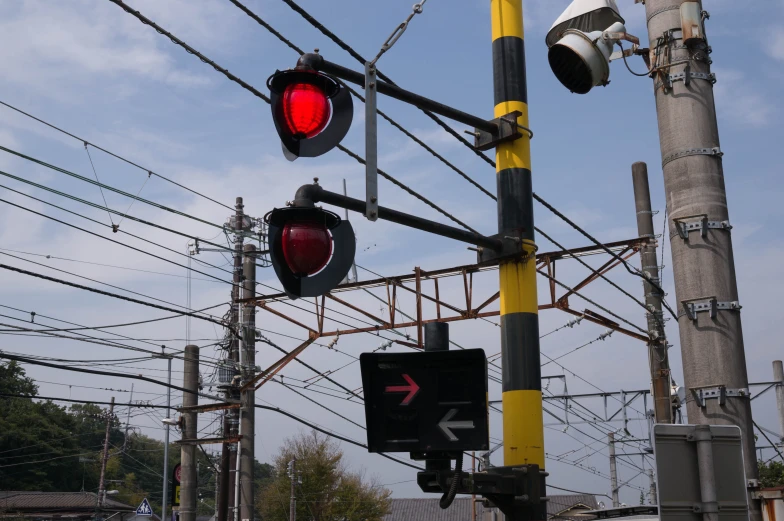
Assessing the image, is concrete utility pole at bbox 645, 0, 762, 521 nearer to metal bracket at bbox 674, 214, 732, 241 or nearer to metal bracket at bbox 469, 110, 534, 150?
metal bracket at bbox 674, 214, 732, 241

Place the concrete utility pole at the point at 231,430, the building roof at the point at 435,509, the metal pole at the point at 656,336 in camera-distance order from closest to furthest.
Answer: the metal pole at the point at 656,336
the concrete utility pole at the point at 231,430
the building roof at the point at 435,509

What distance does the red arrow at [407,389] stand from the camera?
16.9 feet

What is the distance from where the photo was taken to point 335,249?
5.02 m

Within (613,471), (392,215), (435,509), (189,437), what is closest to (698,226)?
(392,215)

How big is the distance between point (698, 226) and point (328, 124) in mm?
2520

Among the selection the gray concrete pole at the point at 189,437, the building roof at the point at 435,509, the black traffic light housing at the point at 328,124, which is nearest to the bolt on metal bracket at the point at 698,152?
the black traffic light housing at the point at 328,124

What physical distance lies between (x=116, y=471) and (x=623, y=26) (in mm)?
86554

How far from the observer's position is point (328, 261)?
4949mm

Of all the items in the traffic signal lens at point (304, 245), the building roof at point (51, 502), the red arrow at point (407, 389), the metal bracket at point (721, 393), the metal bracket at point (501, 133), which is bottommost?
the building roof at point (51, 502)

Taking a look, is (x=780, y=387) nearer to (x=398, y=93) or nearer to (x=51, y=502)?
(x=398, y=93)

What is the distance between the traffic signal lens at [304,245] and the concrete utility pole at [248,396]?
17429 millimetres

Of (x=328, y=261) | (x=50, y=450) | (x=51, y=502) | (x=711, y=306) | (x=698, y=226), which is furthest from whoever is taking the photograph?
(x=50, y=450)

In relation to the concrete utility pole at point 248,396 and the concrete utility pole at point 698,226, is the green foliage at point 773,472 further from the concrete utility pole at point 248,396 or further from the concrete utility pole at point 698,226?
the concrete utility pole at point 698,226

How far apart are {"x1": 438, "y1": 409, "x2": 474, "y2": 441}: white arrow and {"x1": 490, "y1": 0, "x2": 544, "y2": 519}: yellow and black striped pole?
444 millimetres
